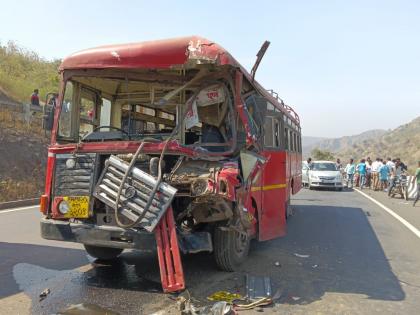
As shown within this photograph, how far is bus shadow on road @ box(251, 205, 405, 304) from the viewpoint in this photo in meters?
5.39

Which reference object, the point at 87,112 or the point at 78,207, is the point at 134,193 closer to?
the point at 78,207

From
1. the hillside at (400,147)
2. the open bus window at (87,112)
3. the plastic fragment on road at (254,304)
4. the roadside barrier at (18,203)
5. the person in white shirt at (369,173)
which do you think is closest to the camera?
the plastic fragment on road at (254,304)

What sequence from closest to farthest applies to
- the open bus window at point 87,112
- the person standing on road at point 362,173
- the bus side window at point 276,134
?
the open bus window at point 87,112 → the bus side window at point 276,134 → the person standing on road at point 362,173

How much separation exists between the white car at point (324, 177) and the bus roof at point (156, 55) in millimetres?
17562

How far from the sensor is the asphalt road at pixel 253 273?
15.7 ft

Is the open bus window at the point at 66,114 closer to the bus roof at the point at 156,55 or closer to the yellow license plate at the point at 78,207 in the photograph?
the bus roof at the point at 156,55

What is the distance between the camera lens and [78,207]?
518cm

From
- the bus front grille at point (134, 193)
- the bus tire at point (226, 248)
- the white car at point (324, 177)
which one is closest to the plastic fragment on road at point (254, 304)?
the bus tire at point (226, 248)

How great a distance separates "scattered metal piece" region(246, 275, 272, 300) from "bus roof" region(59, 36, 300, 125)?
2658mm

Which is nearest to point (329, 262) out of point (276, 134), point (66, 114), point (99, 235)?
point (276, 134)

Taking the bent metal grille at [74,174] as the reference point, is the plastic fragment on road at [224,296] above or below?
below

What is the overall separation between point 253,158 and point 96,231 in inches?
84.0

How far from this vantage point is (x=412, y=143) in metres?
63.9

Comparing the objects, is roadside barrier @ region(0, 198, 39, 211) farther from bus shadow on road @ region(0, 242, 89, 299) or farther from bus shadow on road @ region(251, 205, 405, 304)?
bus shadow on road @ region(251, 205, 405, 304)
